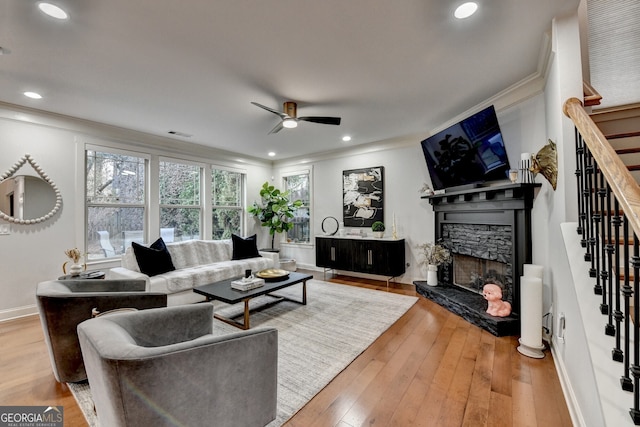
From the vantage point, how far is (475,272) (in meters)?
3.64

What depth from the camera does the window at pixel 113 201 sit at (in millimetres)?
3857

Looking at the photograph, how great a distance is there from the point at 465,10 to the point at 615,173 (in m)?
1.39

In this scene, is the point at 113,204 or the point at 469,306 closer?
the point at 469,306

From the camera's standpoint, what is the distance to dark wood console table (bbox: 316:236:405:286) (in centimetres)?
446

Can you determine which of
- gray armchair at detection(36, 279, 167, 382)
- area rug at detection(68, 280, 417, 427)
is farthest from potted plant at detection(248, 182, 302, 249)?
gray armchair at detection(36, 279, 167, 382)

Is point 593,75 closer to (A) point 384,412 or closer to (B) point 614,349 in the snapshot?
(B) point 614,349

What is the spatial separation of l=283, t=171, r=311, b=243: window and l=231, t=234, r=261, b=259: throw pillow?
1.63 meters

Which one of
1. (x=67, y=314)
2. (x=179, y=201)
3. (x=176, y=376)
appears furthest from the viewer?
(x=179, y=201)

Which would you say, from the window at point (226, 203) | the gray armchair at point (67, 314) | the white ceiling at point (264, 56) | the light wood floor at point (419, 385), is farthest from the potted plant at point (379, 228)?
the gray armchair at point (67, 314)

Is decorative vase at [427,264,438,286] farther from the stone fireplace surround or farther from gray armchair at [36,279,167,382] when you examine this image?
gray armchair at [36,279,167,382]

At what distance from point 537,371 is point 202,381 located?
2.49m

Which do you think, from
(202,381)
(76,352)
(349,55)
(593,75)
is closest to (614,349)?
(202,381)

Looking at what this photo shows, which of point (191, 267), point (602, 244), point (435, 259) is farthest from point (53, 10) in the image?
point (435, 259)

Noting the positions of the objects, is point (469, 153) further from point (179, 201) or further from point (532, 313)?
point (179, 201)
